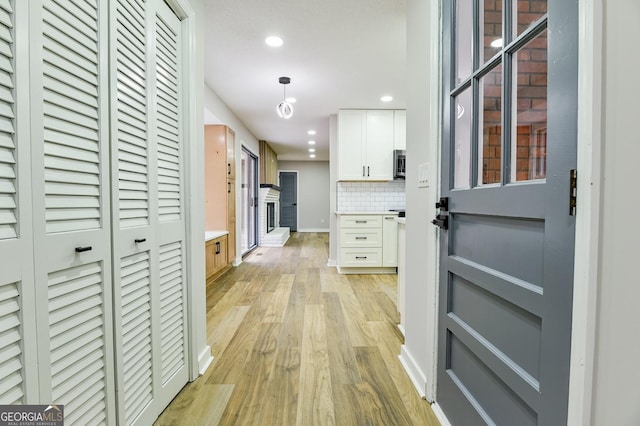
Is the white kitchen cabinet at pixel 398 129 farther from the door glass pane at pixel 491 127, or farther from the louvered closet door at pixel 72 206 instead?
the louvered closet door at pixel 72 206

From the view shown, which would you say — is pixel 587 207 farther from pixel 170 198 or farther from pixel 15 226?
pixel 170 198

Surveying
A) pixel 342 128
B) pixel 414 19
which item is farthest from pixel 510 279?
pixel 342 128

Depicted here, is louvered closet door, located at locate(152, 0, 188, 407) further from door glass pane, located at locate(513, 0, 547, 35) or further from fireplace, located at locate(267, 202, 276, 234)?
fireplace, located at locate(267, 202, 276, 234)

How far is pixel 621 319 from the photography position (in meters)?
0.58

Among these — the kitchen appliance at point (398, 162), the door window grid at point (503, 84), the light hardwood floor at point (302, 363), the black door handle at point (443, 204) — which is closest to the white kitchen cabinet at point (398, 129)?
the kitchen appliance at point (398, 162)

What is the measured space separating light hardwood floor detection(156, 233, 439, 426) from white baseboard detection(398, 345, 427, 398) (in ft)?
0.11

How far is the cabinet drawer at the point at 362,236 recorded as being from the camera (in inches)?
172

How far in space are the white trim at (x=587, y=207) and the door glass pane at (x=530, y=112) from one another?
0.16 m

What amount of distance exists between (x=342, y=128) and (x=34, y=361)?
14.1 feet

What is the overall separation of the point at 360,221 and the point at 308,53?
2411mm

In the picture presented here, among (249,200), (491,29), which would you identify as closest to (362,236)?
(249,200)

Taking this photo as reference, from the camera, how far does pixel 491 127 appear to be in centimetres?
110

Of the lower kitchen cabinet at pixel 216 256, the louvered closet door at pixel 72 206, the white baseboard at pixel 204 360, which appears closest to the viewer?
the louvered closet door at pixel 72 206

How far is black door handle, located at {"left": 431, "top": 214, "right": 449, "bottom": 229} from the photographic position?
4.45 ft
